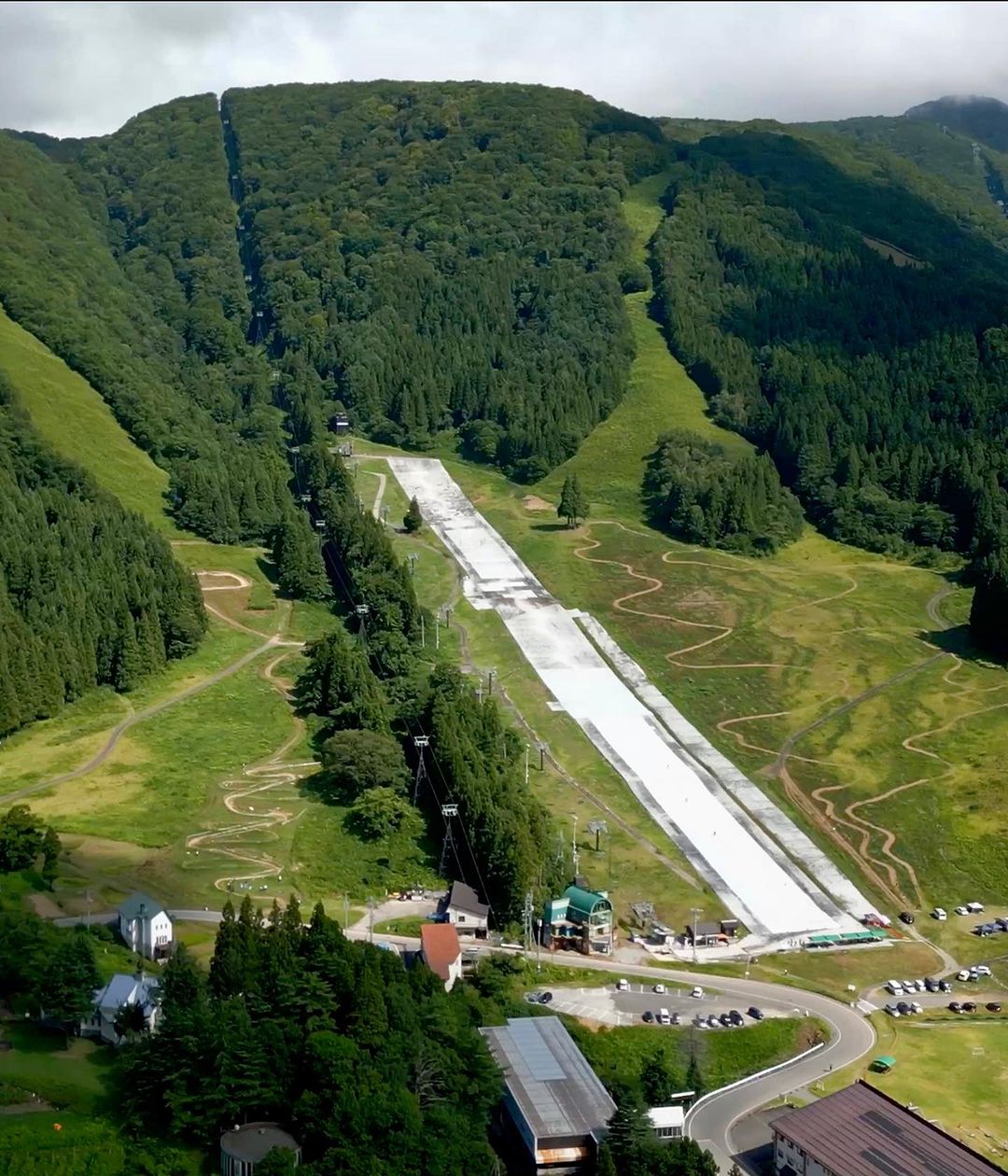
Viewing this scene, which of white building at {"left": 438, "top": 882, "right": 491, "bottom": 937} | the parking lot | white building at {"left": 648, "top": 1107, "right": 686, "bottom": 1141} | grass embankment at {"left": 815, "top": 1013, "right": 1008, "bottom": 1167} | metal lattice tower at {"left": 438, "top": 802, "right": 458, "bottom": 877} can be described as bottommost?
grass embankment at {"left": 815, "top": 1013, "right": 1008, "bottom": 1167}

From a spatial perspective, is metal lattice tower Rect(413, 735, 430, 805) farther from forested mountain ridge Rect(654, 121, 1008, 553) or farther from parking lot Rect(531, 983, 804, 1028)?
forested mountain ridge Rect(654, 121, 1008, 553)

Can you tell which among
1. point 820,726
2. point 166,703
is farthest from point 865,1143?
point 166,703

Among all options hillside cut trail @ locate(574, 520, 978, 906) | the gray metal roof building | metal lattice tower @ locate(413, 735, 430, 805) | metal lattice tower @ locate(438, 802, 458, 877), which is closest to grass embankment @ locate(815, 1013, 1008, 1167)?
the gray metal roof building

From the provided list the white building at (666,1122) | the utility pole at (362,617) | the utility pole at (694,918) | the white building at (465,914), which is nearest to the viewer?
the white building at (666,1122)

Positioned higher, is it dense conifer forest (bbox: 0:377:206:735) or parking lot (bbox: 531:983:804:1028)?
dense conifer forest (bbox: 0:377:206:735)

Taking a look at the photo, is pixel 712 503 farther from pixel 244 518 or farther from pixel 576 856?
pixel 576 856

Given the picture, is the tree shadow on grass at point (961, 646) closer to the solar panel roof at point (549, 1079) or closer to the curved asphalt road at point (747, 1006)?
the curved asphalt road at point (747, 1006)

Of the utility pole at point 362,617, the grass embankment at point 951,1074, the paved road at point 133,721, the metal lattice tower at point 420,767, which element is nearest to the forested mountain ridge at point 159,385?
the utility pole at point 362,617
